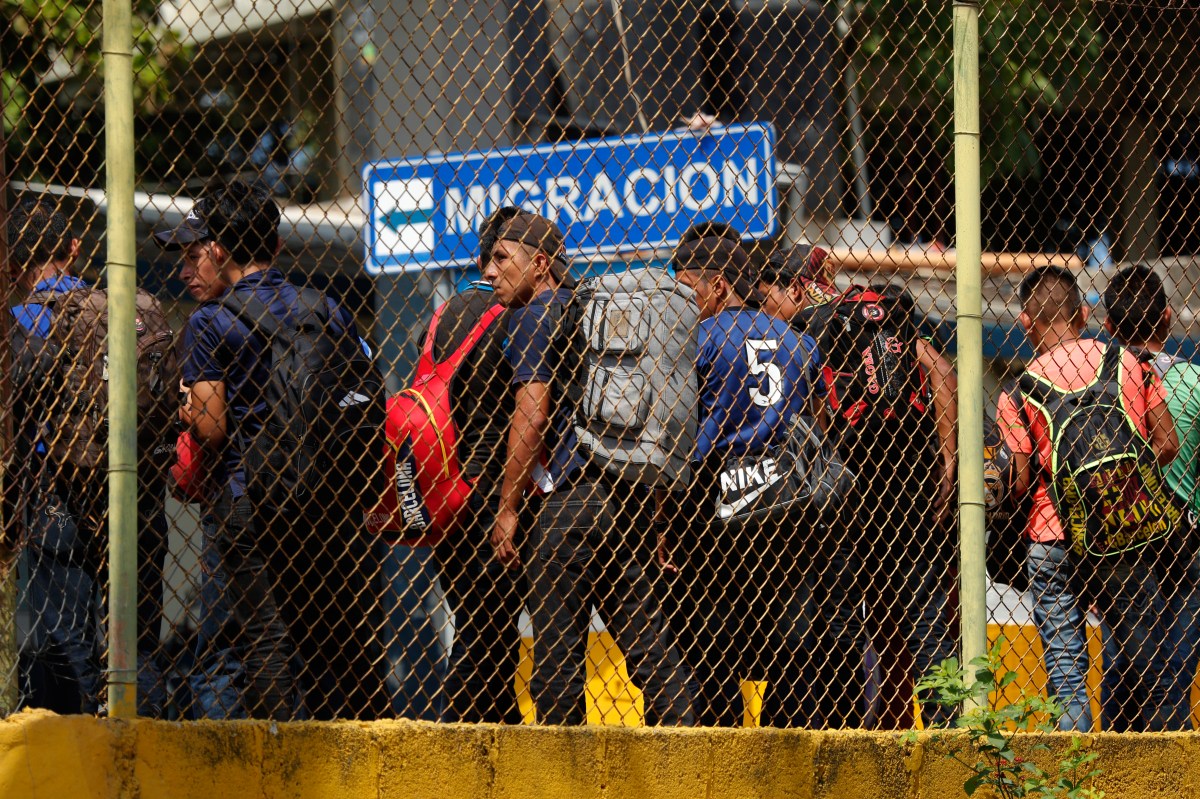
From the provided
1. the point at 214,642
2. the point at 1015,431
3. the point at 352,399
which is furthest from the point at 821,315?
the point at 214,642

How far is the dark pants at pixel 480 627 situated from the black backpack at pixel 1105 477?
1.90 meters

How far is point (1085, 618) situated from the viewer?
5.02 m

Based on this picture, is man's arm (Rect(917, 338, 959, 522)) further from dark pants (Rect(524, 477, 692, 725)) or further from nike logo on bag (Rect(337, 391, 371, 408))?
nike logo on bag (Rect(337, 391, 371, 408))

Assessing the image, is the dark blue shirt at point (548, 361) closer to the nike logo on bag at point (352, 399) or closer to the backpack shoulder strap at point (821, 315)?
the nike logo on bag at point (352, 399)

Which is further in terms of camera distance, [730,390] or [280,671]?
[730,390]

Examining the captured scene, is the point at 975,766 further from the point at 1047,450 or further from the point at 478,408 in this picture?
the point at 478,408

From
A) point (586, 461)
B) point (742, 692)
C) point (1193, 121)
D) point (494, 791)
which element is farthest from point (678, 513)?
point (1193, 121)

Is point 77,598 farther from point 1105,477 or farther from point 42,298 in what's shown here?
point 1105,477

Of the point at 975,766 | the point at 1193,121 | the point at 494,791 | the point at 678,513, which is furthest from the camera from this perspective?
the point at 1193,121

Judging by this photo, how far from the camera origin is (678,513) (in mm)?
4492

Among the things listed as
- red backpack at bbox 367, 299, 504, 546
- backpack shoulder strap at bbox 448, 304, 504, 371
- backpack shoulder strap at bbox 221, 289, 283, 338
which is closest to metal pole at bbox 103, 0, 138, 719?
backpack shoulder strap at bbox 221, 289, 283, 338

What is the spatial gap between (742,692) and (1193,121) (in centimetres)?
241

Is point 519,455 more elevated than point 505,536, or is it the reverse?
point 519,455

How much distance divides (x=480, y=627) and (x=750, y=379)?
3.83 feet
